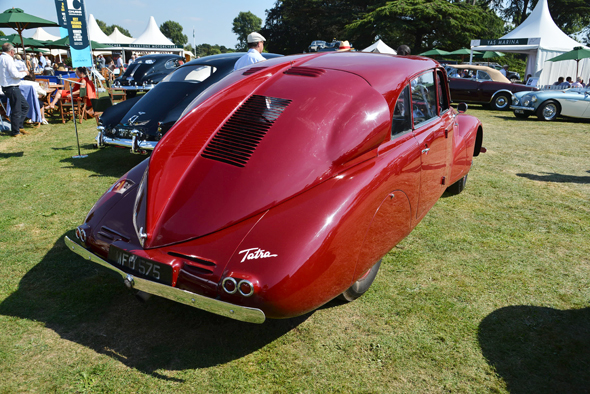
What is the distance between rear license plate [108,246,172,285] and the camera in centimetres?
224

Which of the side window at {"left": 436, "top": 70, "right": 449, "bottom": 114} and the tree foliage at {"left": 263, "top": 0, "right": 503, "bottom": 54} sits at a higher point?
the tree foliage at {"left": 263, "top": 0, "right": 503, "bottom": 54}

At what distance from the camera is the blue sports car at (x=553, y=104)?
11836 mm

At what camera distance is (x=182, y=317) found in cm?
279

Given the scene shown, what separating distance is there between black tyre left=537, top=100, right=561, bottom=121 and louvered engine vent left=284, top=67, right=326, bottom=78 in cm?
1189

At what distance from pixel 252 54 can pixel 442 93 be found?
2943 mm

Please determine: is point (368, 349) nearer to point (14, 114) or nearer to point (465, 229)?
point (465, 229)

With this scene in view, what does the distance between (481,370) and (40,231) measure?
13.5 feet

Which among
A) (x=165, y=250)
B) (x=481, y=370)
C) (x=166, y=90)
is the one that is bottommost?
(x=481, y=370)

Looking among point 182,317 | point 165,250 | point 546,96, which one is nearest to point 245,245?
point 165,250

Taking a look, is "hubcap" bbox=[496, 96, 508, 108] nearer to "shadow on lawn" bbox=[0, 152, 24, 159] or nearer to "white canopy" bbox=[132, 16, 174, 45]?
"shadow on lawn" bbox=[0, 152, 24, 159]

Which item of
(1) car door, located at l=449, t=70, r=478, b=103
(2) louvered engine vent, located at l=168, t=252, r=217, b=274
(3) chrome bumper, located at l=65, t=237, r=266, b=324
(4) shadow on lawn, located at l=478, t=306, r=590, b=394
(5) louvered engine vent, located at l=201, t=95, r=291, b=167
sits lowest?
(4) shadow on lawn, located at l=478, t=306, r=590, b=394

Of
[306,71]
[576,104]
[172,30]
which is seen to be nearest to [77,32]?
[306,71]

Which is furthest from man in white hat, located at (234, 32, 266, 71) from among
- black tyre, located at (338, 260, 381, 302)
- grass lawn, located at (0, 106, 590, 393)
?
black tyre, located at (338, 260, 381, 302)

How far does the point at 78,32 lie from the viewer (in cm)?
755
